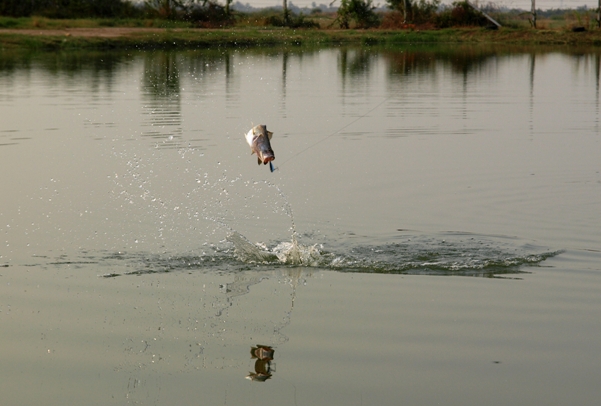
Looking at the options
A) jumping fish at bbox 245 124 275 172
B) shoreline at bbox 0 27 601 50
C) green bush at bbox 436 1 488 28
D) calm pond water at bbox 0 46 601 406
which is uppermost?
green bush at bbox 436 1 488 28

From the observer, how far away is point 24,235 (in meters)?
10.1

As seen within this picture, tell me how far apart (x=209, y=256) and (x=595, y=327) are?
12.3 feet

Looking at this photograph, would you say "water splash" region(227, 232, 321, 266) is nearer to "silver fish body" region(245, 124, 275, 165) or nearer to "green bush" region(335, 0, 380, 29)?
"silver fish body" region(245, 124, 275, 165)

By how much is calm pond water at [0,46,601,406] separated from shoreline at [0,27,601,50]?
2270 centimetres

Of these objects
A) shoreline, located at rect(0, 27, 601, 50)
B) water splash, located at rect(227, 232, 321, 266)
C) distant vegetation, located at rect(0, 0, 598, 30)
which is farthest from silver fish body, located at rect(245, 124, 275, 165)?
distant vegetation, located at rect(0, 0, 598, 30)

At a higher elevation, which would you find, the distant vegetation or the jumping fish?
the distant vegetation

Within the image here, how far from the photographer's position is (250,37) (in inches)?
1932

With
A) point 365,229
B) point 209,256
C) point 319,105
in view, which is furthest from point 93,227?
point 319,105

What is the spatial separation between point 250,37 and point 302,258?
40.8 metres

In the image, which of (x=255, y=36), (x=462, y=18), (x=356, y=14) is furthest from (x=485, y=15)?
(x=255, y=36)

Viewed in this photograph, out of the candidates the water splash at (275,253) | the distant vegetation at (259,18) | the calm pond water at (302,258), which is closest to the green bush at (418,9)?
the distant vegetation at (259,18)

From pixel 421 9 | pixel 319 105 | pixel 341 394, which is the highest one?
pixel 421 9

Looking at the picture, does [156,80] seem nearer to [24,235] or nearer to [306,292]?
[24,235]

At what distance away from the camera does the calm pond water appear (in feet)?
21.0
